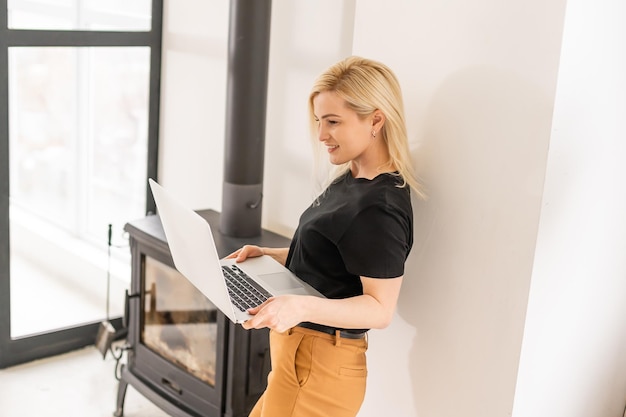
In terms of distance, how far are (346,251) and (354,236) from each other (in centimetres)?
4

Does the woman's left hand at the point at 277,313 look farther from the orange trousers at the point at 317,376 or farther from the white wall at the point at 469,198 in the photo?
the white wall at the point at 469,198

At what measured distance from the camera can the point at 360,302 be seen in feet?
6.14

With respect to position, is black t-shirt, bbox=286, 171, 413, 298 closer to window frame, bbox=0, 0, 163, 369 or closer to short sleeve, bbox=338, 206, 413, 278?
short sleeve, bbox=338, 206, 413, 278

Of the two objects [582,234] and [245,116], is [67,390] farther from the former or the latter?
[582,234]

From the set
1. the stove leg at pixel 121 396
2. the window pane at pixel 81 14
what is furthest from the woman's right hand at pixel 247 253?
the window pane at pixel 81 14

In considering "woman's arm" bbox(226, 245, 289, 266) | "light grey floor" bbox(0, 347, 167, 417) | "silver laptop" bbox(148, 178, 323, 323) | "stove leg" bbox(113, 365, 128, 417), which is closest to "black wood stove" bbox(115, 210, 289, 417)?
"stove leg" bbox(113, 365, 128, 417)

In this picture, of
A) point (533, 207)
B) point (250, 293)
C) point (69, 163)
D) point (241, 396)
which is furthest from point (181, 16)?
point (533, 207)

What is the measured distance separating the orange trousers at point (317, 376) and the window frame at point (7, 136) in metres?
1.71

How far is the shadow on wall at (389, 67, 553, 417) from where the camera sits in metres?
1.86

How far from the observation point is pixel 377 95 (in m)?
1.91

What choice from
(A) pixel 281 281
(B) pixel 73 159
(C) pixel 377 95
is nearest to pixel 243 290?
(A) pixel 281 281

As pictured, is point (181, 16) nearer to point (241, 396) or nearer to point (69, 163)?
point (69, 163)

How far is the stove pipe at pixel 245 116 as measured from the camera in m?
2.78

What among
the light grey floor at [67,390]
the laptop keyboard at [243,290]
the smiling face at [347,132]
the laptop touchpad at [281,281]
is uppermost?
the smiling face at [347,132]
